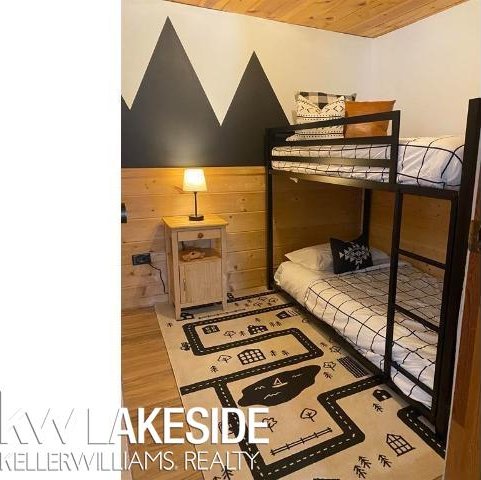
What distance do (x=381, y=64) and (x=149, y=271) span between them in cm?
276

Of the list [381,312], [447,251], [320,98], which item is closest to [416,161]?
[447,251]

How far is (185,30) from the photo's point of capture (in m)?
2.49

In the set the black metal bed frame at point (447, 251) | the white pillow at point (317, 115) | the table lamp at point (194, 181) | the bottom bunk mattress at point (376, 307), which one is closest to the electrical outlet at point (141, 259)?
the table lamp at point (194, 181)

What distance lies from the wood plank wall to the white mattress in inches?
35.1

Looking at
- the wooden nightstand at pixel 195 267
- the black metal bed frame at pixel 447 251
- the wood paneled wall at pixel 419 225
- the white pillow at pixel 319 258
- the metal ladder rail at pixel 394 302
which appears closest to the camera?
the black metal bed frame at pixel 447 251

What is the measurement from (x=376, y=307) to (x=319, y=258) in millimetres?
742

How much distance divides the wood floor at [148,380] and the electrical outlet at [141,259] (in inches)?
17.1

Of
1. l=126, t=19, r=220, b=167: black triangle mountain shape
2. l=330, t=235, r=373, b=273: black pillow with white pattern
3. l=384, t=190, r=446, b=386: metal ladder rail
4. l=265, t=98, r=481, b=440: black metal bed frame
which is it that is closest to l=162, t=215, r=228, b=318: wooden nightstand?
l=126, t=19, r=220, b=167: black triangle mountain shape

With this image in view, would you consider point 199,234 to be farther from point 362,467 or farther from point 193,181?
point 362,467

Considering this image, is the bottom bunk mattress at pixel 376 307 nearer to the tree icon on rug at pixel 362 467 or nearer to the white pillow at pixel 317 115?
the tree icon on rug at pixel 362 467

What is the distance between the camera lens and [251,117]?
9.20 ft

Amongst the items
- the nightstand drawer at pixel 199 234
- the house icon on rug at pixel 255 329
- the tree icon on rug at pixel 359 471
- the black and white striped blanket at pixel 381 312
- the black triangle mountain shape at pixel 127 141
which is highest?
the black triangle mountain shape at pixel 127 141

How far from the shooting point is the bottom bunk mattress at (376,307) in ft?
5.42

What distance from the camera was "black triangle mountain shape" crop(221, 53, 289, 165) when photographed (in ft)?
8.96
